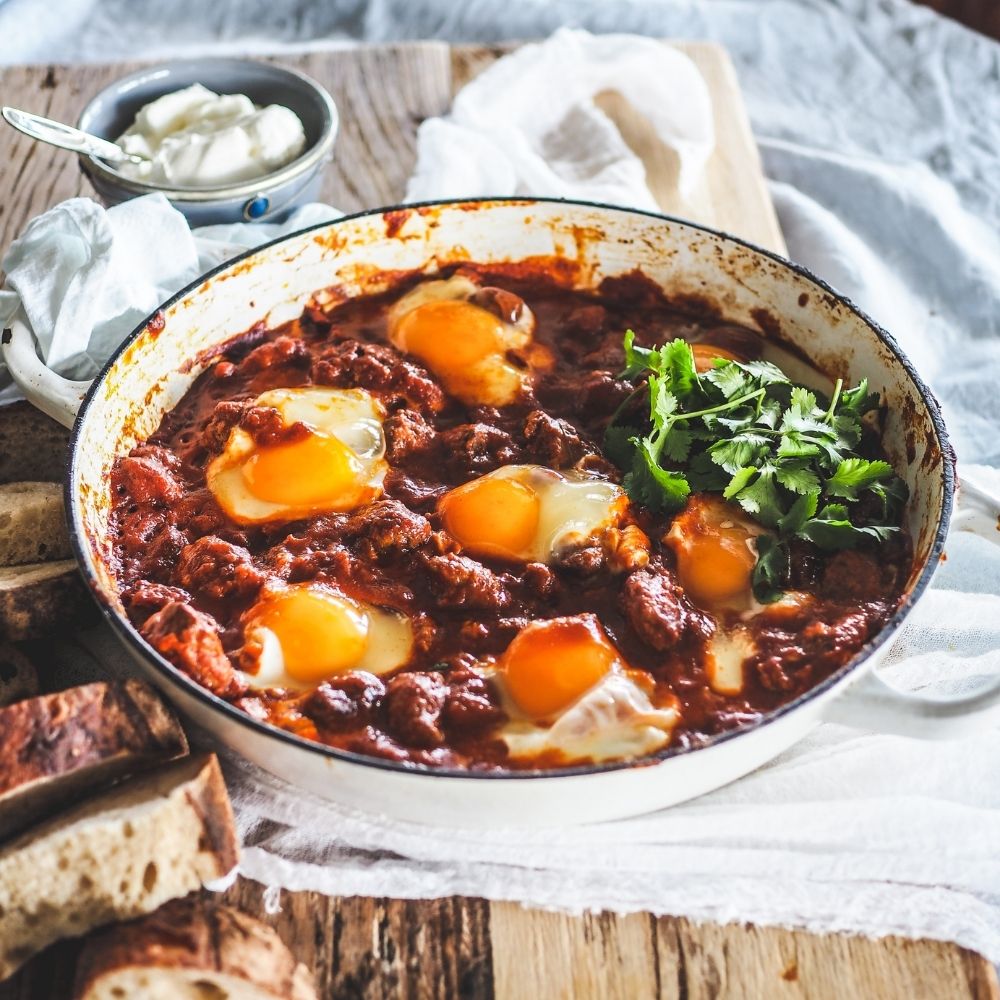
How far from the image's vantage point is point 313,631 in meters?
3.01

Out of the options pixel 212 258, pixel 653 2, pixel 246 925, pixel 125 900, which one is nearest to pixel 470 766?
pixel 246 925

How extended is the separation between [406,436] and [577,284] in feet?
3.37

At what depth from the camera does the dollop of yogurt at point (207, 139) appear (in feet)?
14.5

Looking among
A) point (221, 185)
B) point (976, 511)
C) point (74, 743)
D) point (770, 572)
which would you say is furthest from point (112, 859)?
point (221, 185)

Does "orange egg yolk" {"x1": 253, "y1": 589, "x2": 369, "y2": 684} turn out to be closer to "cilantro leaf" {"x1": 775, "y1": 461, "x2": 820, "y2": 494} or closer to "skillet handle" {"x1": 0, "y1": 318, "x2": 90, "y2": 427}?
"skillet handle" {"x1": 0, "y1": 318, "x2": 90, "y2": 427}

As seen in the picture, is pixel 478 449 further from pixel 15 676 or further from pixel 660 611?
pixel 15 676

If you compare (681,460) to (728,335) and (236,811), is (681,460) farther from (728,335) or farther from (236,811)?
(236,811)

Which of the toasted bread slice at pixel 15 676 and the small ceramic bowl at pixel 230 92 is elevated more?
the small ceramic bowl at pixel 230 92

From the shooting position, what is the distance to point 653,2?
21.7 feet

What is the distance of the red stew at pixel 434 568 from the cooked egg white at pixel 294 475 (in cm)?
4

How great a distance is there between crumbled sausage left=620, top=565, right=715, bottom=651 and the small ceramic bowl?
2.19 metres

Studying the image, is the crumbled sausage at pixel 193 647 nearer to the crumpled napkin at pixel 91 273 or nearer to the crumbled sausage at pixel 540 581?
the crumbled sausage at pixel 540 581

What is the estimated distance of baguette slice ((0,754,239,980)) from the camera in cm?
247

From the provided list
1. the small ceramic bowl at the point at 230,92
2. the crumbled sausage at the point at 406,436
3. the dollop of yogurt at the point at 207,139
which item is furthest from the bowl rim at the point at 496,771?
the dollop of yogurt at the point at 207,139
